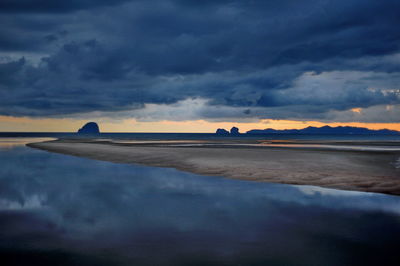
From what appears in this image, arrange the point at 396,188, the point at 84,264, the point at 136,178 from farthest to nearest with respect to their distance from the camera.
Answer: the point at 136,178 → the point at 396,188 → the point at 84,264

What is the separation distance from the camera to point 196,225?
11625 millimetres

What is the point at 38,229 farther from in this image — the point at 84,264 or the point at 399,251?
the point at 399,251

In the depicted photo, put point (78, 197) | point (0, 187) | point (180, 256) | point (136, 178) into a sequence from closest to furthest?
point (180, 256) < point (78, 197) < point (0, 187) < point (136, 178)

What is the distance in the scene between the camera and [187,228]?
1125 cm

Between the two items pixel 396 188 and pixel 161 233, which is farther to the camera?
pixel 396 188

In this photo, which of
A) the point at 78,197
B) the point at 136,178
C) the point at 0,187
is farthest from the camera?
the point at 136,178

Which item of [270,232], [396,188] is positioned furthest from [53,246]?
[396,188]

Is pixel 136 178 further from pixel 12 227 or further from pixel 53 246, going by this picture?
pixel 53 246

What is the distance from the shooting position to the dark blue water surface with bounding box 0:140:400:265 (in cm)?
856

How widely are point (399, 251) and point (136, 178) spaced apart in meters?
17.8

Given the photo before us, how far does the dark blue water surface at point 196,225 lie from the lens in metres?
8.56

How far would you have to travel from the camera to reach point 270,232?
10.8 metres

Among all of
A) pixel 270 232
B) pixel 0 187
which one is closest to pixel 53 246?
pixel 270 232

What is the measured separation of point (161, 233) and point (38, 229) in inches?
169
